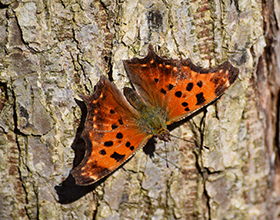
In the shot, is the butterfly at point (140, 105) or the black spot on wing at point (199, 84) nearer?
the butterfly at point (140, 105)

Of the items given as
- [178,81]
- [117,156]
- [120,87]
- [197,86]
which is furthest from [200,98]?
[117,156]

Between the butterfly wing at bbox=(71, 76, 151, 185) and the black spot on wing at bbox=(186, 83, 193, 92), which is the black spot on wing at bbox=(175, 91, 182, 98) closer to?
the black spot on wing at bbox=(186, 83, 193, 92)

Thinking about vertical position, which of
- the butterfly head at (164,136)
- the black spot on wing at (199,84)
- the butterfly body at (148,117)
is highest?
the black spot on wing at (199,84)

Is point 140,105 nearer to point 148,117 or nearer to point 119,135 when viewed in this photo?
point 148,117

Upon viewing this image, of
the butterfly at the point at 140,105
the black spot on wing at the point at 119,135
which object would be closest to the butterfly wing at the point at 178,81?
Answer: the butterfly at the point at 140,105

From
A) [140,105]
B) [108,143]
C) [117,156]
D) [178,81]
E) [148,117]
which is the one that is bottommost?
[117,156]

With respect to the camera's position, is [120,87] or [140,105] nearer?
[120,87]

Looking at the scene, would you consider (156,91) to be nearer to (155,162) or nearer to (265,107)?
(155,162)

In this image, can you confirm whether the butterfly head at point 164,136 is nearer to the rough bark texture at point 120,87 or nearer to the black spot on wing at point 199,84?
the rough bark texture at point 120,87

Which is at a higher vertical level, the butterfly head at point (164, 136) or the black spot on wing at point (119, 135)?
the black spot on wing at point (119, 135)
